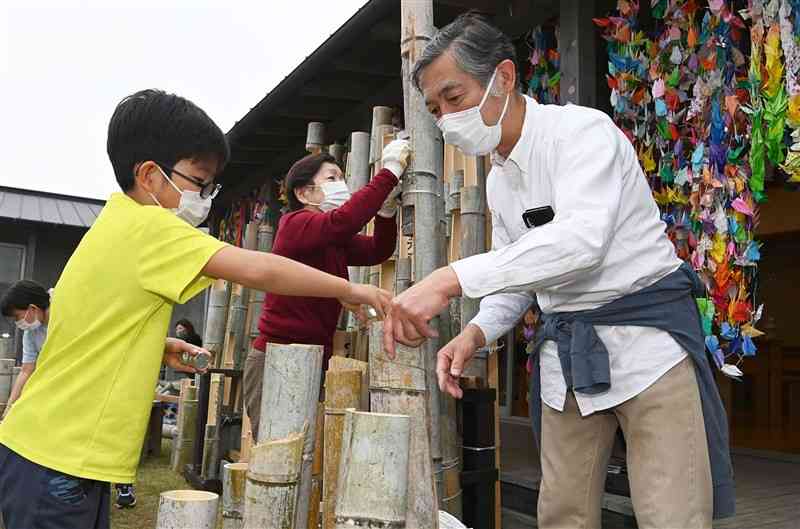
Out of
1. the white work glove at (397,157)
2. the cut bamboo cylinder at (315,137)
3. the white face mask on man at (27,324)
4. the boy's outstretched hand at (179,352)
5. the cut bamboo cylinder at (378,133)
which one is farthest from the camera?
the cut bamboo cylinder at (315,137)

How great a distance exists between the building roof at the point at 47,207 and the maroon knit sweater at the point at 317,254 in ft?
33.3

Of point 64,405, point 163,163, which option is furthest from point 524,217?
point 64,405

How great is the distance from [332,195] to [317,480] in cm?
132

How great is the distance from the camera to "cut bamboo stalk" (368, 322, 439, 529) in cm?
162

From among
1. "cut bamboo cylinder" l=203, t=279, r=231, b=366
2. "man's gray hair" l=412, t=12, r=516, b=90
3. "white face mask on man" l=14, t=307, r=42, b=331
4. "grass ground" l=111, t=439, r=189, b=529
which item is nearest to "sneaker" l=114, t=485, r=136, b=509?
"grass ground" l=111, t=439, r=189, b=529

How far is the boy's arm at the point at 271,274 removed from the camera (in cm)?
163

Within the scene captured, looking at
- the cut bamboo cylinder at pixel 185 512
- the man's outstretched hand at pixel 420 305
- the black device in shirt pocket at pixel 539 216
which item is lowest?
the cut bamboo cylinder at pixel 185 512

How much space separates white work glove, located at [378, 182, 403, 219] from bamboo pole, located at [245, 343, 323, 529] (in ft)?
3.68

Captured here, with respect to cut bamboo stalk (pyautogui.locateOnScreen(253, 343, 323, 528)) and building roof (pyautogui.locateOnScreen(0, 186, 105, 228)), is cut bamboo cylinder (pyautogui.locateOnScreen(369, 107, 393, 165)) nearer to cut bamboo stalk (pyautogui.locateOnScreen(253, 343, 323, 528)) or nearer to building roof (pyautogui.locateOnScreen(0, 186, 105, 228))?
cut bamboo stalk (pyautogui.locateOnScreen(253, 343, 323, 528))

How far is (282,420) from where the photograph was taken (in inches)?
66.4

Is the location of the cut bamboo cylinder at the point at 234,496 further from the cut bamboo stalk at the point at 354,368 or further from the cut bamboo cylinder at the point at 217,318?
the cut bamboo cylinder at the point at 217,318

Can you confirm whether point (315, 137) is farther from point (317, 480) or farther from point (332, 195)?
point (317, 480)

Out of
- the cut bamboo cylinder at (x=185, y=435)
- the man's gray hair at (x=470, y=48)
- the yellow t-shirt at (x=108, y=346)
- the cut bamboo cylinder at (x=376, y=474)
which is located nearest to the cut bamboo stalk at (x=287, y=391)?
the yellow t-shirt at (x=108, y=346)

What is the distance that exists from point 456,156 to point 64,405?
2.54 meters
